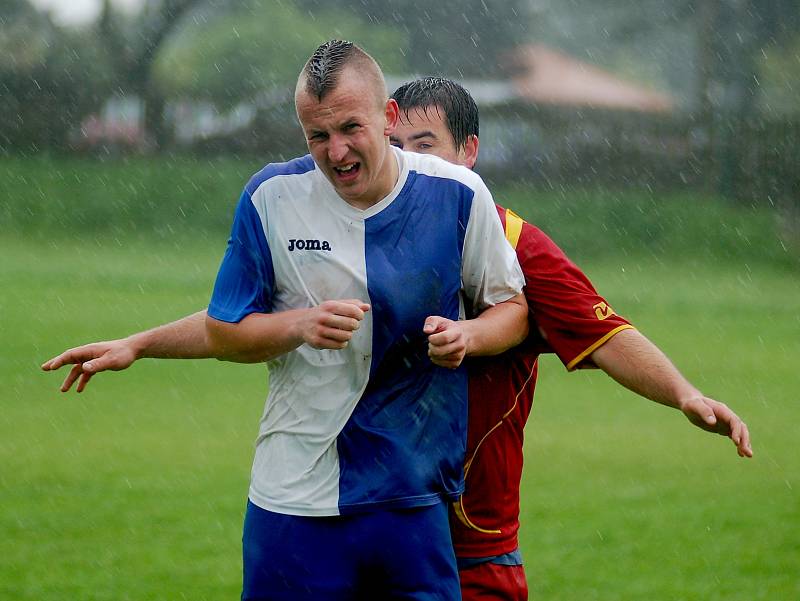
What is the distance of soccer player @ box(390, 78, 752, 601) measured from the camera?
11.0 ft

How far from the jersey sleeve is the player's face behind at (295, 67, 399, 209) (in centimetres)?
55

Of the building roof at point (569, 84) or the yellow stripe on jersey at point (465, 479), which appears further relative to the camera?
the building roof at point (569, 84)

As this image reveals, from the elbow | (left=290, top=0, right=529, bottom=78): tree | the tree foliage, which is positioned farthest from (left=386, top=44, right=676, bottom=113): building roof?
the elbow

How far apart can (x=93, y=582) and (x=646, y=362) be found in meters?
3.71

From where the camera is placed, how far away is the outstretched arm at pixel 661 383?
3139 mm

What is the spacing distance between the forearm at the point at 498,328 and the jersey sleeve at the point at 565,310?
0.08m

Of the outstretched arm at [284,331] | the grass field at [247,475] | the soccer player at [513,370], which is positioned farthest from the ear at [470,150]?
the grass field at [247,475]

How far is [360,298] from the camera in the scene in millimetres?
3211

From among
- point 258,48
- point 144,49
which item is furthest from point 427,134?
point 258,48

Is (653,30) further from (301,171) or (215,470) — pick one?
(301,171)

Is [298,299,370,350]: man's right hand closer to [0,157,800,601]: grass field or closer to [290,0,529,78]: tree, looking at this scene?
[0,157,800,601]: grass field

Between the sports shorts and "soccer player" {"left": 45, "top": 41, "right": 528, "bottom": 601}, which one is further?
the sports shorts

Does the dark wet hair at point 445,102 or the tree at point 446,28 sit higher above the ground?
the tree at point 446,28

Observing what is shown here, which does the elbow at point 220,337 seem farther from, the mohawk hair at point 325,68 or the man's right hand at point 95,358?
the mohawk hair at point 325,68
